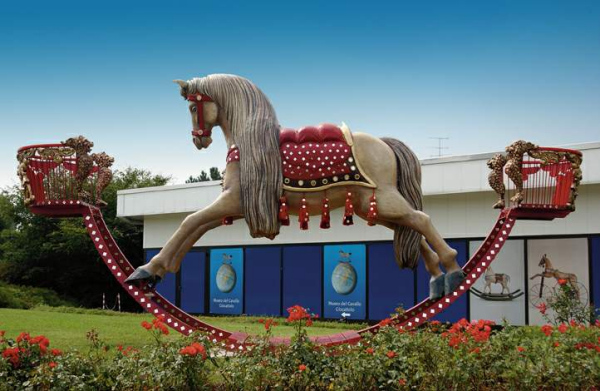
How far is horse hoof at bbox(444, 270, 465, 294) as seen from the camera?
6.77 metres

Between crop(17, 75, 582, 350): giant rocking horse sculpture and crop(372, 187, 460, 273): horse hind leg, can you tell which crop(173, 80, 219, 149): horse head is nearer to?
crop(17, 75, 582, 350): giant rocking horse sculpture

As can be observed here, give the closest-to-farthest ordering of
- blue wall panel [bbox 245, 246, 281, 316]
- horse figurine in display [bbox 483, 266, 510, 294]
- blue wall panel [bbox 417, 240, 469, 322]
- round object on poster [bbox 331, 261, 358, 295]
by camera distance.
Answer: horse figurine in display [bbox 483, 266, 510, 294], blue wall panel [bbox 417, 240, 469, 322], round object on poster [bbox 331, 261, 358, 295], blue wall panel [bbox 245, 246, 281, 316]

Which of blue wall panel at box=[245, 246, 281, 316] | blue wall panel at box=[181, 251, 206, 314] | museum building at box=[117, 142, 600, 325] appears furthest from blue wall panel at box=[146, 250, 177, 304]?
blue wall panel at box=[245, 246, 281, 316]

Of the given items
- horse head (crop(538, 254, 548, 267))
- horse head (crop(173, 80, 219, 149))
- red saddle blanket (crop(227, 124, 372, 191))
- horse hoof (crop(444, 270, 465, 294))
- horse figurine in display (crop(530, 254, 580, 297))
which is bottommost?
horse figurine in display (crop(530, 254, 580, 297))

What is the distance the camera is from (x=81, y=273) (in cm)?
2883

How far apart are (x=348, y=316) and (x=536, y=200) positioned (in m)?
9.72

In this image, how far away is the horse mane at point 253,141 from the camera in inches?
259

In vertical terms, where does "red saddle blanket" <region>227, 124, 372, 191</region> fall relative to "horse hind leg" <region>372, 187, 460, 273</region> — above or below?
above

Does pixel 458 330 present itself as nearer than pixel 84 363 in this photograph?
No

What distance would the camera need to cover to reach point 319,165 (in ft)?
21.8

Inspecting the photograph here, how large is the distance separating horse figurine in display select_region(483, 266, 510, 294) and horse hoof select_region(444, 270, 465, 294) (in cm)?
808

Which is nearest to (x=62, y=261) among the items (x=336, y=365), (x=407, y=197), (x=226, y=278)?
(x=226, y=278)

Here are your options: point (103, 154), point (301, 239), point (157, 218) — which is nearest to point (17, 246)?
point (157, 218)

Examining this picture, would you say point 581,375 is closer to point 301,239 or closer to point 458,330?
point 458,330
